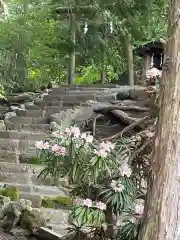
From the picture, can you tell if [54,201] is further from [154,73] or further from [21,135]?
[154,73]

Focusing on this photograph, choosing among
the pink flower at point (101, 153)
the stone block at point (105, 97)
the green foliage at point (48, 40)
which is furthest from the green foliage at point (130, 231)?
the stone block at point (105, 97)

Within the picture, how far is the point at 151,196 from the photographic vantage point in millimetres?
3143

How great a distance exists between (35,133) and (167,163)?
668 centimetres

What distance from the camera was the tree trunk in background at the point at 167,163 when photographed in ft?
9.95

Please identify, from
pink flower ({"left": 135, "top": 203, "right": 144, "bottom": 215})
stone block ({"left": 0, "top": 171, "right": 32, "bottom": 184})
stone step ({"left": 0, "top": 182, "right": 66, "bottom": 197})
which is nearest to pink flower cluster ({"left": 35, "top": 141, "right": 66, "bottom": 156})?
pink flower ({"left": 135, "top": 203, "right": 144, "bottom": 215})

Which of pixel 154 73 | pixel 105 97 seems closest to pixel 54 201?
pixel 154 73

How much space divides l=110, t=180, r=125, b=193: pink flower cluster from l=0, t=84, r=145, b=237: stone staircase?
1.89 meters

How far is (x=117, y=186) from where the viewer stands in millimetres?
3645

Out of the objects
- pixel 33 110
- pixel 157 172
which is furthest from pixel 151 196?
pixel 33 110

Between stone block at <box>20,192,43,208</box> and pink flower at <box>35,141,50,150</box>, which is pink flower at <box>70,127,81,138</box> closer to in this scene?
pink flower at <box>35,141,50,150</box>

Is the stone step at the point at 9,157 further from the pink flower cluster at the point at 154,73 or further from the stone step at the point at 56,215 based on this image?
the pink flower cluster at the point at 154,73

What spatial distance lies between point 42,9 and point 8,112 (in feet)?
12.7

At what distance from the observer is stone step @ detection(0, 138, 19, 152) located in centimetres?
904

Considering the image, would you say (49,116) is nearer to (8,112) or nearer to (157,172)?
(8,112)
